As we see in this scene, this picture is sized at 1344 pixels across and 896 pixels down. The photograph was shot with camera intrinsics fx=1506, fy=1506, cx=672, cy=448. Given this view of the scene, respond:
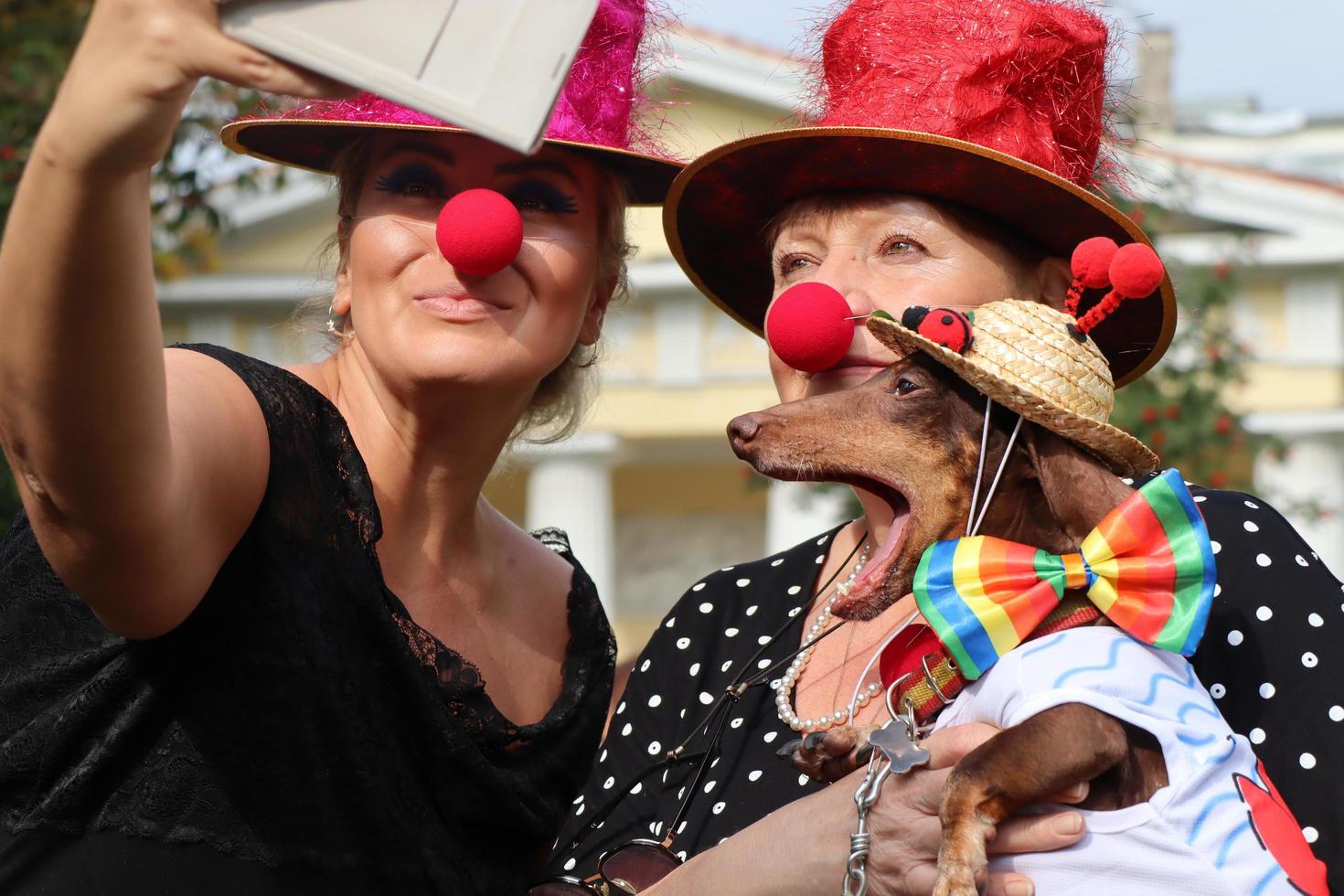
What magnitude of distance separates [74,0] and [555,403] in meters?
6.61

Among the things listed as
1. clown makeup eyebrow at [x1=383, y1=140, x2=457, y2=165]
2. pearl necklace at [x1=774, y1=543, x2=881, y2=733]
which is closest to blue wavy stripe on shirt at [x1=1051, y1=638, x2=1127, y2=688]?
pearl necklace at [x1=774, y1=543, x2=881, y2=733]

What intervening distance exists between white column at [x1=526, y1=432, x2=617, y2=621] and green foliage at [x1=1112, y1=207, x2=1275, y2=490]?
32.7ft

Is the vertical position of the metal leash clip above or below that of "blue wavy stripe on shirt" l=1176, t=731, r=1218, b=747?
below

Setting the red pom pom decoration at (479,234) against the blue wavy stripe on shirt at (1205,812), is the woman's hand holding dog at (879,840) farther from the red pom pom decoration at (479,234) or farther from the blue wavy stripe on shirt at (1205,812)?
the red pom pom decoration at (479,234)

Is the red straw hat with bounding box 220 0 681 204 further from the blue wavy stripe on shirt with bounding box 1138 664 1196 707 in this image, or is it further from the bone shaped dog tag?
the blue wavy stripe on shirt with bounding box 1138 664 1196 707

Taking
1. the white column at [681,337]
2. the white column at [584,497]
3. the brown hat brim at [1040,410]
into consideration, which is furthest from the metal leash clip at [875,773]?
the white column at [584,497]

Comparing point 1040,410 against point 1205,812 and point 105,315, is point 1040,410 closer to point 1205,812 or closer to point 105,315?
point 1205,812

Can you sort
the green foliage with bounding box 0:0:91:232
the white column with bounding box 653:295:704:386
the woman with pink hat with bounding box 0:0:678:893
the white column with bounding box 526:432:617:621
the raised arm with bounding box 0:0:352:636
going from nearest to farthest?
the raised arm with bounding box 0:0:352:636 → the woman with pink hat with bounding box 0:0:678:893 → the green foliage with bounding box 0:0:91:232 → the white column with bounding box 653:295:704:386 → the white column with bounding box 526:432:617:621

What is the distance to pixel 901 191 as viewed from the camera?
10.1 feet

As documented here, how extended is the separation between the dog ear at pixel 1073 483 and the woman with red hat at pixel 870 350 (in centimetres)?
26

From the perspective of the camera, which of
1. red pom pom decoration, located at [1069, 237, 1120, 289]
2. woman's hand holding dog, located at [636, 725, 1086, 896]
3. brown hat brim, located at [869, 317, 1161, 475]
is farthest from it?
red pom pom decoration, located at [1069, 237, 1120, 289]

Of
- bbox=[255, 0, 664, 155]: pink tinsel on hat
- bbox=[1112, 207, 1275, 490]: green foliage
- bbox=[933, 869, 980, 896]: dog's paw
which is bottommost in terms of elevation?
bbox=[1112, 207, 1275, 490]: green foliage

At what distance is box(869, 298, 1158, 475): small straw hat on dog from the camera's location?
246cm

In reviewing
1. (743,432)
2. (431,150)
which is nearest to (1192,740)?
(743,432)
